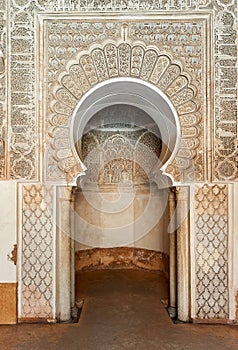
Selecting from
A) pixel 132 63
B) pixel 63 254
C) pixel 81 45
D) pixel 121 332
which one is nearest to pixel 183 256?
pixel 121 332

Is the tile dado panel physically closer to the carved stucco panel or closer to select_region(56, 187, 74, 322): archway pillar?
the carved stucco panel

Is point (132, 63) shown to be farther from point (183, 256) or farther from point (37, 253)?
point (37, 253)

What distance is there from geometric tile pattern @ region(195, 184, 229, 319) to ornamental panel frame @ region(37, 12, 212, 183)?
0.31 meters

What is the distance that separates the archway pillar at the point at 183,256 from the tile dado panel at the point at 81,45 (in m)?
0.48

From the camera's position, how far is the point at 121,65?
448 cm

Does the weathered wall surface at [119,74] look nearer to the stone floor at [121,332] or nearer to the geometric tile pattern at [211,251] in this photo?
the geometric tile pattern at [211,251]

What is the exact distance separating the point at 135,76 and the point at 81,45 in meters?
0.78

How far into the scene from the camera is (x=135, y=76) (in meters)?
4.47

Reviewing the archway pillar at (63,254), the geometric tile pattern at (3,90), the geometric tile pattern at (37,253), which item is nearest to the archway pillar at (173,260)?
the archway pillar at (63,254)

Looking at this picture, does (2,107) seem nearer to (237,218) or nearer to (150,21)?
(150,21)

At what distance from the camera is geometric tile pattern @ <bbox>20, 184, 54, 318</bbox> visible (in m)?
4.33

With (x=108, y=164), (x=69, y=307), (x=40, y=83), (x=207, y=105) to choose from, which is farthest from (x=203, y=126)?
(x=108, y=164)

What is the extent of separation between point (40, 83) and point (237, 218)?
9.66 feet

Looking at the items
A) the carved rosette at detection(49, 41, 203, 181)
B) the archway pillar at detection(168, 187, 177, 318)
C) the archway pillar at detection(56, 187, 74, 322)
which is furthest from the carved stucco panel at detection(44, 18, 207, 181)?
the archway pillar at detection(56, 187, 74, 322)
